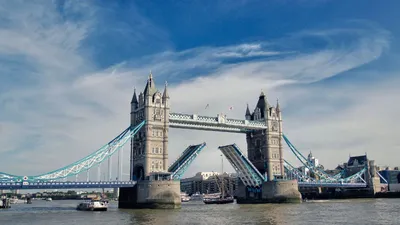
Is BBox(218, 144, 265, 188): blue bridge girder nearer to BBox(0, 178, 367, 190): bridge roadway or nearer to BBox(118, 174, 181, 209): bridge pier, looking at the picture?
BBox(118, 174, 181, 209): bridge pier

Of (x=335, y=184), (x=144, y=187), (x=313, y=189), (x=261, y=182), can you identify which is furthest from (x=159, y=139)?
(x=313, y=189)

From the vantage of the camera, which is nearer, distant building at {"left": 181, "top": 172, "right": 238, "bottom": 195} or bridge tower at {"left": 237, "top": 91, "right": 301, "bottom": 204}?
bridge tower at {"left": 237, "top": 91, "right": 301, "bottom": 204}

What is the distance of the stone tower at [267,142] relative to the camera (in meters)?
88.9

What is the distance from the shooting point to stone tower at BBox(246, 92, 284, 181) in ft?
292

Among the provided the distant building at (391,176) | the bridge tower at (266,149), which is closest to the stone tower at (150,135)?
the bridge tower at (266,149)

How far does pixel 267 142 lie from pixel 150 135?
93.9ft

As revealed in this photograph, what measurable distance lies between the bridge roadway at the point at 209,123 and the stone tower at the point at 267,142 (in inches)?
164

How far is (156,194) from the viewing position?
65250mm

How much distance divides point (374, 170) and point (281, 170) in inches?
1709

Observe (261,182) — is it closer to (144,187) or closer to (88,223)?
(144,187)

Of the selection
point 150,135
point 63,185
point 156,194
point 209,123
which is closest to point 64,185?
point 63,185

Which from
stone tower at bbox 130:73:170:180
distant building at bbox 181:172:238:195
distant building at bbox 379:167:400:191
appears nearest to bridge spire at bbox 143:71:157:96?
stone tower at bbox 130:73:170:180

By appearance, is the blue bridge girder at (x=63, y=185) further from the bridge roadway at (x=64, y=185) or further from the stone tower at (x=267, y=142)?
the stone tower at (x=267, y=142)

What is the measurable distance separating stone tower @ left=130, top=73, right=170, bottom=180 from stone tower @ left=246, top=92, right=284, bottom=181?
1001 inches
